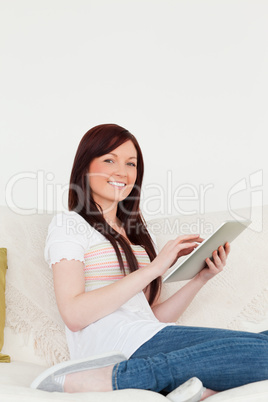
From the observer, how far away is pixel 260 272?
182 centimetres

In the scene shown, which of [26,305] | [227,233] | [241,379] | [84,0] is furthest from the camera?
[84,0]

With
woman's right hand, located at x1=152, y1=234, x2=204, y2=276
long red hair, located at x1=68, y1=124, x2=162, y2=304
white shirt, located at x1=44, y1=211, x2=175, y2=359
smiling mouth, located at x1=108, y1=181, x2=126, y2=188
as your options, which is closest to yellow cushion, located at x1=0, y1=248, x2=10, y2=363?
white shirt, located at x1=44, y1=211, x2=175, y2=359

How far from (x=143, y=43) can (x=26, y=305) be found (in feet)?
4.72

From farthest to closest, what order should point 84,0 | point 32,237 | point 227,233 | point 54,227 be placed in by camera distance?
point 84,0
point 32,237
point 54,227
point 227,233

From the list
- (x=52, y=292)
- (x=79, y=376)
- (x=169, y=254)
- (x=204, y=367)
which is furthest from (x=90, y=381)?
(x=52, y=292)

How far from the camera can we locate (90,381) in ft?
3.83

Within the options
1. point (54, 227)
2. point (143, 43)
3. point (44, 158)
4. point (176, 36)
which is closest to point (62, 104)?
point (44, 158)

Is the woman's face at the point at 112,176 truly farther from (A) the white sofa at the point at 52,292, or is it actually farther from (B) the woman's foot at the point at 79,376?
(B) the woman's foot at the point at 79,376

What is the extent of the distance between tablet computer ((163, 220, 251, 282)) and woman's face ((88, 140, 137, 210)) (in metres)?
0.38

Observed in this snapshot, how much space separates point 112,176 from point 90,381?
0.75 m

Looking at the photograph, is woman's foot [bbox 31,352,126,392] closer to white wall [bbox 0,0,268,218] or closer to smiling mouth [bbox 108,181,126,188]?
smiling mouth [bbox 108,181,126,188]

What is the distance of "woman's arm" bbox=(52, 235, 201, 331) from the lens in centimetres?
141

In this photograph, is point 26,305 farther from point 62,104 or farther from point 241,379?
point 62,104

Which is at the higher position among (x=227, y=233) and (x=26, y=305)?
(x=227, y=233)
